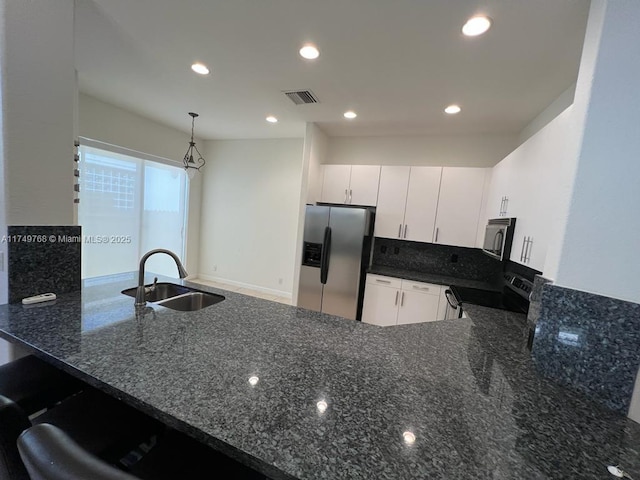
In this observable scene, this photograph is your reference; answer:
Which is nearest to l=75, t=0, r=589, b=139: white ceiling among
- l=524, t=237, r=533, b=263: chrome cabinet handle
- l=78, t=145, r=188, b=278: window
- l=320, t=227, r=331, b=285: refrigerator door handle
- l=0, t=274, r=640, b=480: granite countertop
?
l=78, t=145, r=188, b=278: window

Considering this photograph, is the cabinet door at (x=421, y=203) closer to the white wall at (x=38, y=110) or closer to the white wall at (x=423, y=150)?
the white wall at (x=423, y=150)

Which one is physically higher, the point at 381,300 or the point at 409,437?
the point at 409,437

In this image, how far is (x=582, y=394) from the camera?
101cm

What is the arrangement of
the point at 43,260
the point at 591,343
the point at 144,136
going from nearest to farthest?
the point at 591,343
the point at 43,260
the point at 144,136

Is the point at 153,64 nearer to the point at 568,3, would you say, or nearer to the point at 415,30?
the point at 415,30

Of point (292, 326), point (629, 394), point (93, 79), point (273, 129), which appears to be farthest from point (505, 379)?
point (93, 79)

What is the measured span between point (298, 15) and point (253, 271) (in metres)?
4.15

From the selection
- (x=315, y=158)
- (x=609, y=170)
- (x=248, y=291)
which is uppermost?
(x=315, y=158)

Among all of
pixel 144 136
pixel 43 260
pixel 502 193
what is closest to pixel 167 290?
pixel 43 260

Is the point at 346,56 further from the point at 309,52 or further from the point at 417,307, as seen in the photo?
the point at 417,307

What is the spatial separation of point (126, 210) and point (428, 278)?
470 centimetres

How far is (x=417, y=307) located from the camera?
3.17 metres

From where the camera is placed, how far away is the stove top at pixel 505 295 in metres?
2.19

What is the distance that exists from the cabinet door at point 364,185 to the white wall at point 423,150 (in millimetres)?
421
